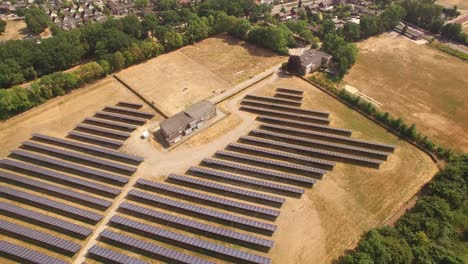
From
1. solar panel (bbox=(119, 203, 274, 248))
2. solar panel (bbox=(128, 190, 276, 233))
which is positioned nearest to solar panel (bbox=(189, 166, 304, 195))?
solar panel (bbox=(128, 190, 276, 233))

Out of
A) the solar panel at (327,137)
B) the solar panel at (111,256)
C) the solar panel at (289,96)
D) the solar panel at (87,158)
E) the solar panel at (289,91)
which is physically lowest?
the solar panel at (111,256)

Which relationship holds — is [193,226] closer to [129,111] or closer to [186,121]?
[186,121]

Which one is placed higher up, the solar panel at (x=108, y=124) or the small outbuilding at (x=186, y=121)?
the small outbuilding at (x=186, y=121)

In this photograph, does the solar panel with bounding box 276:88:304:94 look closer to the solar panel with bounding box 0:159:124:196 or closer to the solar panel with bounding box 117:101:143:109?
the solar panel with bounding box 117:101:143:109

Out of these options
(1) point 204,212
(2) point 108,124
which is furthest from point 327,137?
(2) point 108,124

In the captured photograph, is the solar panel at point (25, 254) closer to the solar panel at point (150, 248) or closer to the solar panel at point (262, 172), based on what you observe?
the solar panel at point (150, 248)

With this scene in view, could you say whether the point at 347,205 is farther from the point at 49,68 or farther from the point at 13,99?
the point at 49,68

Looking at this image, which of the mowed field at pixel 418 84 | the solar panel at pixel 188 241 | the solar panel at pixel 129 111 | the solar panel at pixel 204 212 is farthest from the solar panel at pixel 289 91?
the solar panel at pixel 188 241
